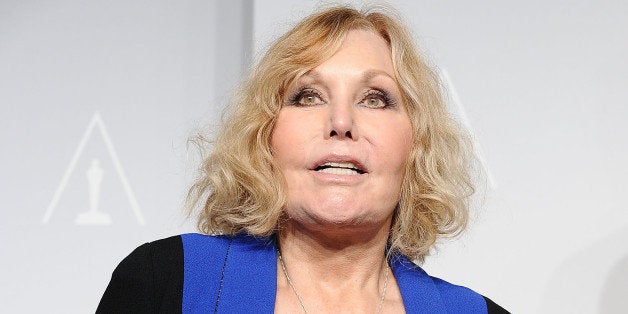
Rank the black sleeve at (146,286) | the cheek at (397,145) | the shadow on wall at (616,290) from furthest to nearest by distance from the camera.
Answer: the shadow on wall at (616,290) → the cheek at (397,145) → the black sleeve at (146,286)

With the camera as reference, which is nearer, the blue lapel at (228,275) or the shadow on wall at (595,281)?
the blue lapel at (228,275)

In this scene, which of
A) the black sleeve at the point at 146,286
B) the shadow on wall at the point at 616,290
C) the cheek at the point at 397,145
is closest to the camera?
the black sleeve at the point at 146,286

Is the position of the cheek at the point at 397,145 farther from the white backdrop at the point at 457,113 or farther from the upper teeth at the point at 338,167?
the white backdrop at the point at 457,113

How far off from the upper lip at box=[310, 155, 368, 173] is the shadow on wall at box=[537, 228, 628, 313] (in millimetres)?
923

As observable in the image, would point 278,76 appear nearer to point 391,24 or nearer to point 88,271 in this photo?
point 391,24

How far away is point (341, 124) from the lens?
1243mm

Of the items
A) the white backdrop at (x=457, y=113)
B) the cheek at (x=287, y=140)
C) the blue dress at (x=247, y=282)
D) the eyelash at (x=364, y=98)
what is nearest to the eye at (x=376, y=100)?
the eyelash at (x=364, y=98)

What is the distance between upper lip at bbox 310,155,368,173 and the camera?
4.07 ft

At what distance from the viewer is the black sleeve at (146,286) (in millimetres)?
1187

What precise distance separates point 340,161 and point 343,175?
2 centimetres

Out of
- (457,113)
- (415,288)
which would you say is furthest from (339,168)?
(457,113)

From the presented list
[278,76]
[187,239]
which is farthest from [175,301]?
[278,76]

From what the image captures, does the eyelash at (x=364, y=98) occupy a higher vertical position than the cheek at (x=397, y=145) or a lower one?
higher

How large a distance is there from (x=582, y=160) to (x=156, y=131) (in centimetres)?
94
